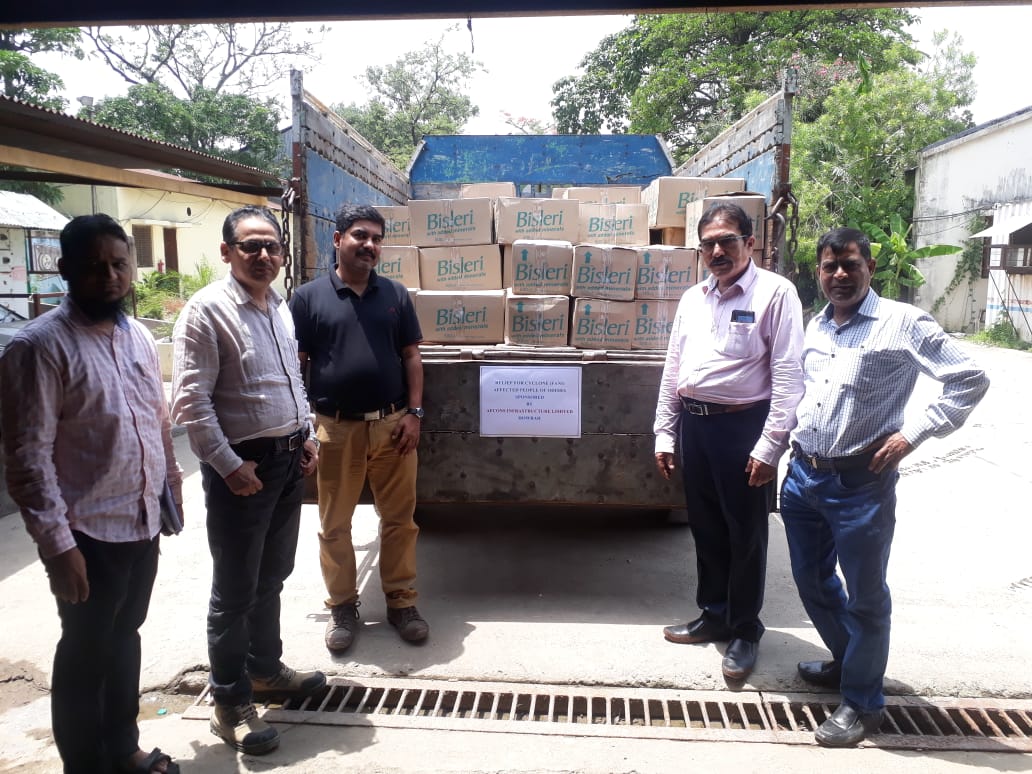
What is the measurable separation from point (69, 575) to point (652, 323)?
8.71 feet

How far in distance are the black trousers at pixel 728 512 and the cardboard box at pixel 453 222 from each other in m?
1.49

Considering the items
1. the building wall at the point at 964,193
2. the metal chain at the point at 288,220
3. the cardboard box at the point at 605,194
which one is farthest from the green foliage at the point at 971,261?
the metal chain at the point at 288,220

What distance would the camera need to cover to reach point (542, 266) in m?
3.71

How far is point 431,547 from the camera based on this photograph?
4664mm

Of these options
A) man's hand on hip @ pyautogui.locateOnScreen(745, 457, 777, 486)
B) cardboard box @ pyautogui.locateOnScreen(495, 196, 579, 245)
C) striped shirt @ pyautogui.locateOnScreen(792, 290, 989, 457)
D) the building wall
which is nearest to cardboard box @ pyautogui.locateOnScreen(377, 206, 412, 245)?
cardboard box @ pyautogui.locateOnScreen(495, 196, 579, 245)

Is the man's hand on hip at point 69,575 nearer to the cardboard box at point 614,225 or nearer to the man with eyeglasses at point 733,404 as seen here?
the man with eyeglasses at point 733,404

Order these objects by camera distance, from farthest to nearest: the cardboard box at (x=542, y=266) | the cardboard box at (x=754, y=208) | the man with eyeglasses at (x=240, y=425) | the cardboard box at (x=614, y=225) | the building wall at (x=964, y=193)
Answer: the building wall at (x=964, y=193) → the cardboard box at (x=614, y=225) → the cardboard box at (x=542, y=266) → the cardboard box at (x=754, y=208) → the man with eyeglasses at (x=240, y=425)

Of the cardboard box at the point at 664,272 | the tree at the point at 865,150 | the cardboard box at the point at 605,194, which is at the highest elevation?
the tree at the point at 865,150

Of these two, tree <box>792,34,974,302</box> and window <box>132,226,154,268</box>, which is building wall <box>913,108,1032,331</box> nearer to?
tree <box>792,34,974,302</box>

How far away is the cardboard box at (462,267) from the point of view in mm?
3916

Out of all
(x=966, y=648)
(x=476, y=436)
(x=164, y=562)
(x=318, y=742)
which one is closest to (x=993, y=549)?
(x=966, y=648)

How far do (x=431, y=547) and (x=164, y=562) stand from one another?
1.53 m

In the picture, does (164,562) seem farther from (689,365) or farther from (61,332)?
(689,365)

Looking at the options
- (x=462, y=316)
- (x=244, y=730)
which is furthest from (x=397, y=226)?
(x=244, y=730)
